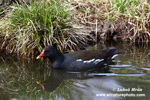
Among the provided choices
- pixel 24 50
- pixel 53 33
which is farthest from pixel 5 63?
pixel 53 33

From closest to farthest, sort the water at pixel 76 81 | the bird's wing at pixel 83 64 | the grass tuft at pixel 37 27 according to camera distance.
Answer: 1. the water at pixel 76 81
2. the bird's wing at pixel 83 64
3. the grass tuft at pixel 37 27

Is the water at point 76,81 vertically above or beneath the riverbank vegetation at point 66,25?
beneath

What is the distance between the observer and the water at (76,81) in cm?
453

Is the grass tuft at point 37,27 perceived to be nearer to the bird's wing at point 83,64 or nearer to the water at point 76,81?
the water at point 76,81

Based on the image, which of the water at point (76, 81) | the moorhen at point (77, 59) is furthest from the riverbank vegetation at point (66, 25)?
the moorhen at point (77, 59)

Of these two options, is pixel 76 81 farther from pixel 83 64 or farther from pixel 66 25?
pixel 66 25

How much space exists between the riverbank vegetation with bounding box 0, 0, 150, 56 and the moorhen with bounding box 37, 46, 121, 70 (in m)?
0.70

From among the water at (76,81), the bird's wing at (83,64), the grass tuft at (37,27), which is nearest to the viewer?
Answer: the water at (76,81)

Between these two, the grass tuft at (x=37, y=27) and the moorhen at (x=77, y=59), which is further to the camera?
the grass tuft at (x=37, y=27)

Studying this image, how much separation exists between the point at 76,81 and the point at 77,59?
0.82 metres

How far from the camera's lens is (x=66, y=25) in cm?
698

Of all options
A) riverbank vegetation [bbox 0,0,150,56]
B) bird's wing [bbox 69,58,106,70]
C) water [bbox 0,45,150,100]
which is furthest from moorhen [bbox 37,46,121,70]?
riverbank vegetation [bbox 0,0,150,56]

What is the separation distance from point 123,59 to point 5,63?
2781 millimetres

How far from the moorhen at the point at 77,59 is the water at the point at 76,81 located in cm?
14
